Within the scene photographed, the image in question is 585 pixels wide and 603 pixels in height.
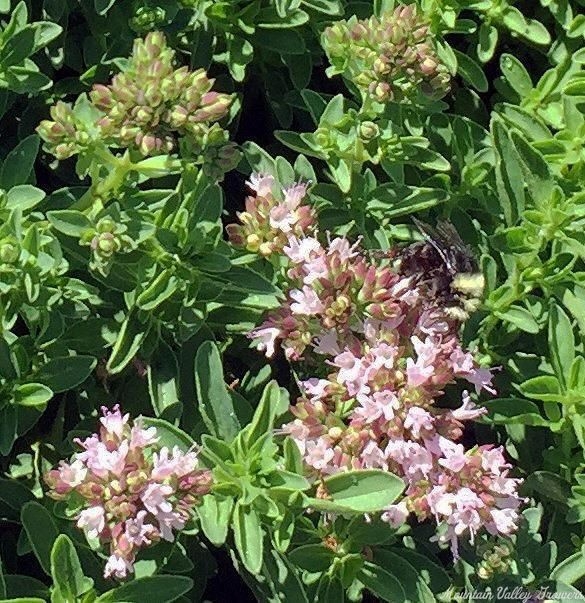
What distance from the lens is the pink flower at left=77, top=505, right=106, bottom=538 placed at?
2.05 meters

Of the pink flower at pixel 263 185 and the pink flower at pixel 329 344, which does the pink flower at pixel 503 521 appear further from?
the pink flower at pixel 263 185

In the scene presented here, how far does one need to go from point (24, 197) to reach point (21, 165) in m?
0.16

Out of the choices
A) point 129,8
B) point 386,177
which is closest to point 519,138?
point 386,177

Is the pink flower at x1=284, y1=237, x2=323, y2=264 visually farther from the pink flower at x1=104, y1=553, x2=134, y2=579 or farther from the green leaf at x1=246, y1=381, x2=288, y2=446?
the pink flower at x1=104, y1=553, x2=134, y2=579

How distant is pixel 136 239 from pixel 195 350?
15.9 inches

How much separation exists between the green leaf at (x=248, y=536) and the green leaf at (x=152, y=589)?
173mm

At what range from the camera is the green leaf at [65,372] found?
241cm

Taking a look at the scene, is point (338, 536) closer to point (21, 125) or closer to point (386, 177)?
point (386, 177)

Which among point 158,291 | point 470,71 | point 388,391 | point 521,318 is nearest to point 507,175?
point 521,318

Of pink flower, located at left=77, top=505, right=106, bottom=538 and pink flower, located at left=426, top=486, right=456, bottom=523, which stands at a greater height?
pink flower, located at left=77, top=505, right=106, bottom=538

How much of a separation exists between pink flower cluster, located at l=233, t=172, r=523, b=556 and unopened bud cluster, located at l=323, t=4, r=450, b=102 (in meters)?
0.41

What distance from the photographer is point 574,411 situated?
99.7 inches

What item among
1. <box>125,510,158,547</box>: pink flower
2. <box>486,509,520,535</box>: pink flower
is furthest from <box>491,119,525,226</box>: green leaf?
<box>125,510,158,547</box>: pink flower

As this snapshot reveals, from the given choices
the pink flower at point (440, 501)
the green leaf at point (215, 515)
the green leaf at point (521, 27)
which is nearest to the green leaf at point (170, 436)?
the green leaf at point (215, 515)
